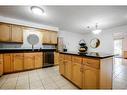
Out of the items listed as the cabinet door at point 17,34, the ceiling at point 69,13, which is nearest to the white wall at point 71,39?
the ceiling at point 69,13

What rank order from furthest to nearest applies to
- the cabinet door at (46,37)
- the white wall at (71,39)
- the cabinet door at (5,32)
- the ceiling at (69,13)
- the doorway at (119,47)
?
the doorway at (119,47) < the white wall at (71,39) < the cabinet door at (46,37) < the cabinet door at (5,32) < the ceiling at (69,13)

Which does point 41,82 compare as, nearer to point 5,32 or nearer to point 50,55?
point 50,55

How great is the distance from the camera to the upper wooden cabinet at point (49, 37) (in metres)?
4.71

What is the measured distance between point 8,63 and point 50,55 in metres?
1.86

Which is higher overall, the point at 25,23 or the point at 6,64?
the point at 25,23

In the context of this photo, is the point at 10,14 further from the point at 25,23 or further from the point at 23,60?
the point at 23,60

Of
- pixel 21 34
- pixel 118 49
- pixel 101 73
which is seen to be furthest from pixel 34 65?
pixel 118 49

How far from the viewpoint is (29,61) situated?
3748mm

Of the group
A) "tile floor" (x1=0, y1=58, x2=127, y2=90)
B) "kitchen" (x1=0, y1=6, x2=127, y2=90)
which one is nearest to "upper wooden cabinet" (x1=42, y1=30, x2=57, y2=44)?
"kitchen" (x1=0, y1=6, x2=127, y2=90)

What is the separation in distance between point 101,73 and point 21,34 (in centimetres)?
369

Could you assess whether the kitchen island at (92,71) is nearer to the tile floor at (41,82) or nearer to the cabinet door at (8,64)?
the tile floor at (41,82)

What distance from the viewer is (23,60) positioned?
11.8 ft

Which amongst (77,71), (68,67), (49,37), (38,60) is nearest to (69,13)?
(49,37)

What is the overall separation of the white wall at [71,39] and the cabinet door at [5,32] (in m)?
3.45
